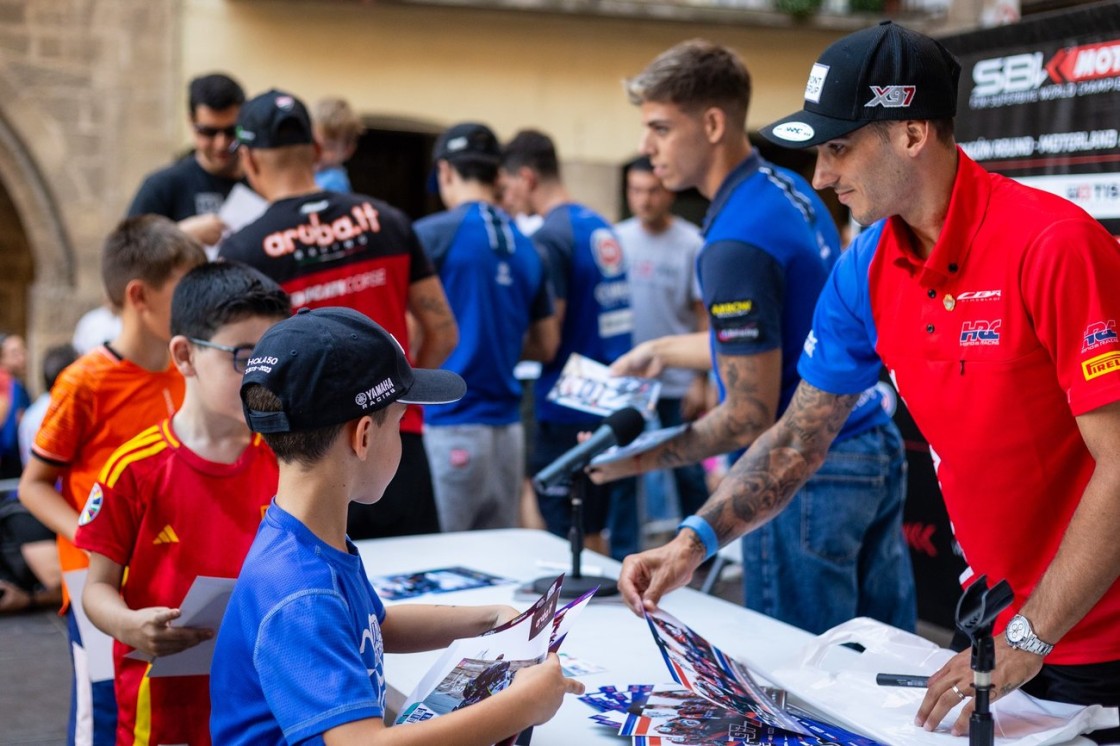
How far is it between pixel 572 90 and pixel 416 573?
10.9 m

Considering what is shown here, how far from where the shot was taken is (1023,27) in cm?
455

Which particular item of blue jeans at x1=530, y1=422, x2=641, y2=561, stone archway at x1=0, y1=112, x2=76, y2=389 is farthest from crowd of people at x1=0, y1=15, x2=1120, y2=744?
stone archway at x1=0, y1=112, x2=76, y2=389

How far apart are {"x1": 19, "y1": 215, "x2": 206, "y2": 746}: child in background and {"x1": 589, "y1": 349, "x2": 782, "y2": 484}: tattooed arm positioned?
1137 millimetres

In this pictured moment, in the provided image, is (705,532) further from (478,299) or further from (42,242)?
(42,242)

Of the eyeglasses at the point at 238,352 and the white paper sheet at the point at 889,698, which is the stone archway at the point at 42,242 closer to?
the eyeglasses at the point at 238,352

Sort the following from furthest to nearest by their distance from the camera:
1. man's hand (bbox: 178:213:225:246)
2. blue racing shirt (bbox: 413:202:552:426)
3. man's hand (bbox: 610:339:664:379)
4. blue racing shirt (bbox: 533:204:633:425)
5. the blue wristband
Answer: blue racing shirt (bbox: 533:204:633:425), blue racing shirt (bbox: 413:202:552:426), man's hand (bbox: 178:213:225:246), man's hand (bbox: 610:339:664:379), the blue wristband

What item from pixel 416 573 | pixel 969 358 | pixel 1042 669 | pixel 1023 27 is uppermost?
pixel 1023 27

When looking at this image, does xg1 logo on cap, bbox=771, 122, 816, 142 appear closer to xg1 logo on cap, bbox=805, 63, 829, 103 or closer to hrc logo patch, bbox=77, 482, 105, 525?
xg1 logo on cap, bbox=805, 63, 829, 103

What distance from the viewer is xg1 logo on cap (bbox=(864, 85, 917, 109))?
6.61ft

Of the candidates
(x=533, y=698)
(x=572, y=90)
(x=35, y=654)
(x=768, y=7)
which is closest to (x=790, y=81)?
(x=768, y=7)

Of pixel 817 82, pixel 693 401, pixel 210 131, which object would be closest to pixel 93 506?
pixel 817 82

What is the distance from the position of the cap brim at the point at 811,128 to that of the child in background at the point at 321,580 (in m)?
0.77

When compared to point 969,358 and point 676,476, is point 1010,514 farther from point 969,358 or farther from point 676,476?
point 676,476

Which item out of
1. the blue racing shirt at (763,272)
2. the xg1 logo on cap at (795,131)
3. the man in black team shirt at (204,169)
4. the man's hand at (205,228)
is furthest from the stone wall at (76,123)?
the xg1 logo on cap at (795,131)
